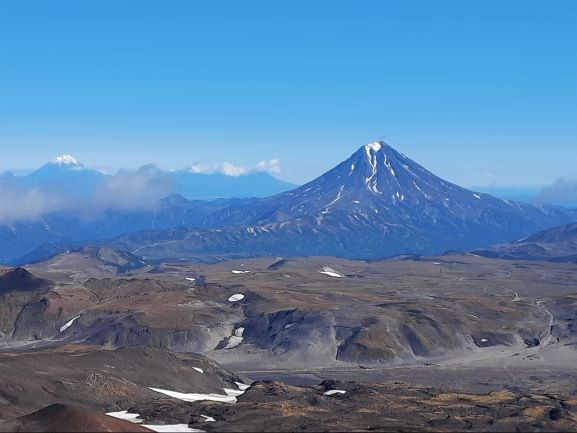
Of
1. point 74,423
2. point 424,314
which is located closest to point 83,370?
point 74,423

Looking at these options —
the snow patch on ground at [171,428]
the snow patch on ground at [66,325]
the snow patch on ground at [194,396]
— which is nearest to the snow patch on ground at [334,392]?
the snow patch on ground at [194,396]

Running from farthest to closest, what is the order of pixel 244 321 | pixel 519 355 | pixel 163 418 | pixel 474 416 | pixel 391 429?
pixel 244 321
pixel 519 355
pixel 474 416
pixel 163 418
pixel 391 429

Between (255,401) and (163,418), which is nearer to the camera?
(163,418)

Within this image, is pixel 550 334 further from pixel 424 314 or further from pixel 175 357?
pixel 175 357

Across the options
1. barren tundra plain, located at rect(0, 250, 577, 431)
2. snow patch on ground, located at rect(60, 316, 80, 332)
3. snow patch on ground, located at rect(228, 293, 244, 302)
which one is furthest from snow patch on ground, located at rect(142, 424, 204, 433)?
snow patch on ground, located at rect(228, 293, 244, 302)

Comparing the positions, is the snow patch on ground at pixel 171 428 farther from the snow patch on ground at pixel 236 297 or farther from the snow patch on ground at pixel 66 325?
the snow patch on ground at pixel 236 297

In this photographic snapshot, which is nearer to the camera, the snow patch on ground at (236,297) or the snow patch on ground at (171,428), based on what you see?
the snow patch on ground at (171,428)

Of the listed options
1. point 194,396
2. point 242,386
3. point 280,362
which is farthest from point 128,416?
point 280,362

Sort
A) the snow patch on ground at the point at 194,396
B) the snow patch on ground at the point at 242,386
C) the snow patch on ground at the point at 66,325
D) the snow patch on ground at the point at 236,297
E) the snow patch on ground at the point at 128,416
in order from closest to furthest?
1. the snow patch on ground at the point at 128,416
2. the snow patch on ground at the point at 194,396
3. the snow patch on ground at the point at 242,386
4. the snow patch on ground at the point at 66,325
5. the snow patch on ground at the point at 236,297
